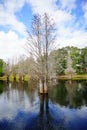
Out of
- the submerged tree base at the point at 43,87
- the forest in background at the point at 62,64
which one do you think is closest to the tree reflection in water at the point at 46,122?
the submerged tree base at the point at 43,87

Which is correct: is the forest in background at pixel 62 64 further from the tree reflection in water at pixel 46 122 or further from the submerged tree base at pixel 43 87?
the tree reflection in water at pixel 46 122

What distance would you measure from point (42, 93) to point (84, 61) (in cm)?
5613

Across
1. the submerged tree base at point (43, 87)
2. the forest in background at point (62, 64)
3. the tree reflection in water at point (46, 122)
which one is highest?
the forest in background at point (62, 64)

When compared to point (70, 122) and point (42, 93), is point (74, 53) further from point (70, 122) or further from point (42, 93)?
point (70, 122)

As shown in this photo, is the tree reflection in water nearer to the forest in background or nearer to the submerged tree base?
the submerged tree base

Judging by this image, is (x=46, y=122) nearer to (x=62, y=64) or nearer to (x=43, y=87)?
(x=43, y=87)

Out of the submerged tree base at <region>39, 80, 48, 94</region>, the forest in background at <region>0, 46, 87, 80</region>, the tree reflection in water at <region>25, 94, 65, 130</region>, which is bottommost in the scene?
the tree reflection in water at <region>25, 94, 65, 130</region>

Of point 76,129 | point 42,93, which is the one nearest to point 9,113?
point 76,129

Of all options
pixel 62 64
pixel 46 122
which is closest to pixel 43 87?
pixel 46 122

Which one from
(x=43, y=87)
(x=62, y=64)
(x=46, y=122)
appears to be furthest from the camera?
(x=62, y=64)

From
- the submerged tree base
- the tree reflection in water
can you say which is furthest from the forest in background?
the tree reflection in water

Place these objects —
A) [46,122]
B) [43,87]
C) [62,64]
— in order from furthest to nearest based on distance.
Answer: [62,64], [43,87], [46,122]

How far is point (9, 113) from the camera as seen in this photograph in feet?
45.4

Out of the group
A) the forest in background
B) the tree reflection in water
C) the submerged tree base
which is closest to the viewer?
the tree reflection in water
